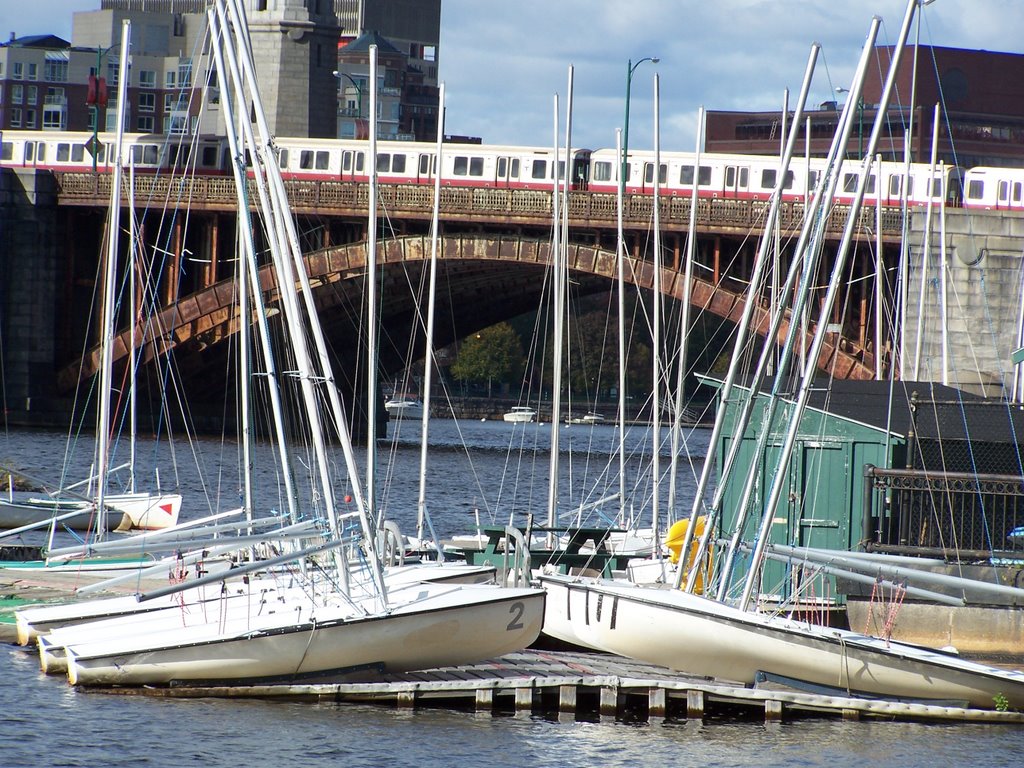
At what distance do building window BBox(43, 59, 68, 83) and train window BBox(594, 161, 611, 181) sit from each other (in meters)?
95.8

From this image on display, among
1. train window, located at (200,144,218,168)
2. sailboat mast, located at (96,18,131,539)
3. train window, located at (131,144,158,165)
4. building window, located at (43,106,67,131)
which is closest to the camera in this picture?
sailboat mast, located at (96,18,131,539)

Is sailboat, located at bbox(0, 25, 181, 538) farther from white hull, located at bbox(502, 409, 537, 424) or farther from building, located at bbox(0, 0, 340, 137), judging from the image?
building, located at bbox(0, 0, 340, 137)

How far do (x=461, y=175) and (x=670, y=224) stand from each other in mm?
14264

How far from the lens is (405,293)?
71688mm

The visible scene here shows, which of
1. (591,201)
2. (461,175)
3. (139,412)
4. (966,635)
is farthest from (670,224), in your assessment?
(966,635)

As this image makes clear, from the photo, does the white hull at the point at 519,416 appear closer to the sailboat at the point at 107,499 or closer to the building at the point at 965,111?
the building at the point at 965,111

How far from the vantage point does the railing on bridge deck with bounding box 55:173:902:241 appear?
57375 millimetres

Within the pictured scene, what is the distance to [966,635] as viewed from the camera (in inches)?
830

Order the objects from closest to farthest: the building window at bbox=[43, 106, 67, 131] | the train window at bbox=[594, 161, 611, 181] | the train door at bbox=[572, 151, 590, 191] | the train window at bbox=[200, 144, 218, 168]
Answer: the train window at bbox=[594, 161, 611, 181]
the train door at bbox=[572, 151, 590, 191]
the train window at bbox=[200, 144, 218, 168]
the building window at bbox=[43, 106, 67, 131]

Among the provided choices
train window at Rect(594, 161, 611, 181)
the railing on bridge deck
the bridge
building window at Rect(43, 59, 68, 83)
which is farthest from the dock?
building window at Rect(43, 59, 68, 83)

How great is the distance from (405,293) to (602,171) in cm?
1045

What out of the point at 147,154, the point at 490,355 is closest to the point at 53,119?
the point at 490,355

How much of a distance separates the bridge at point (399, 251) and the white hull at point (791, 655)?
33.4 metres

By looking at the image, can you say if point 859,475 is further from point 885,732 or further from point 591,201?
point 591,201
